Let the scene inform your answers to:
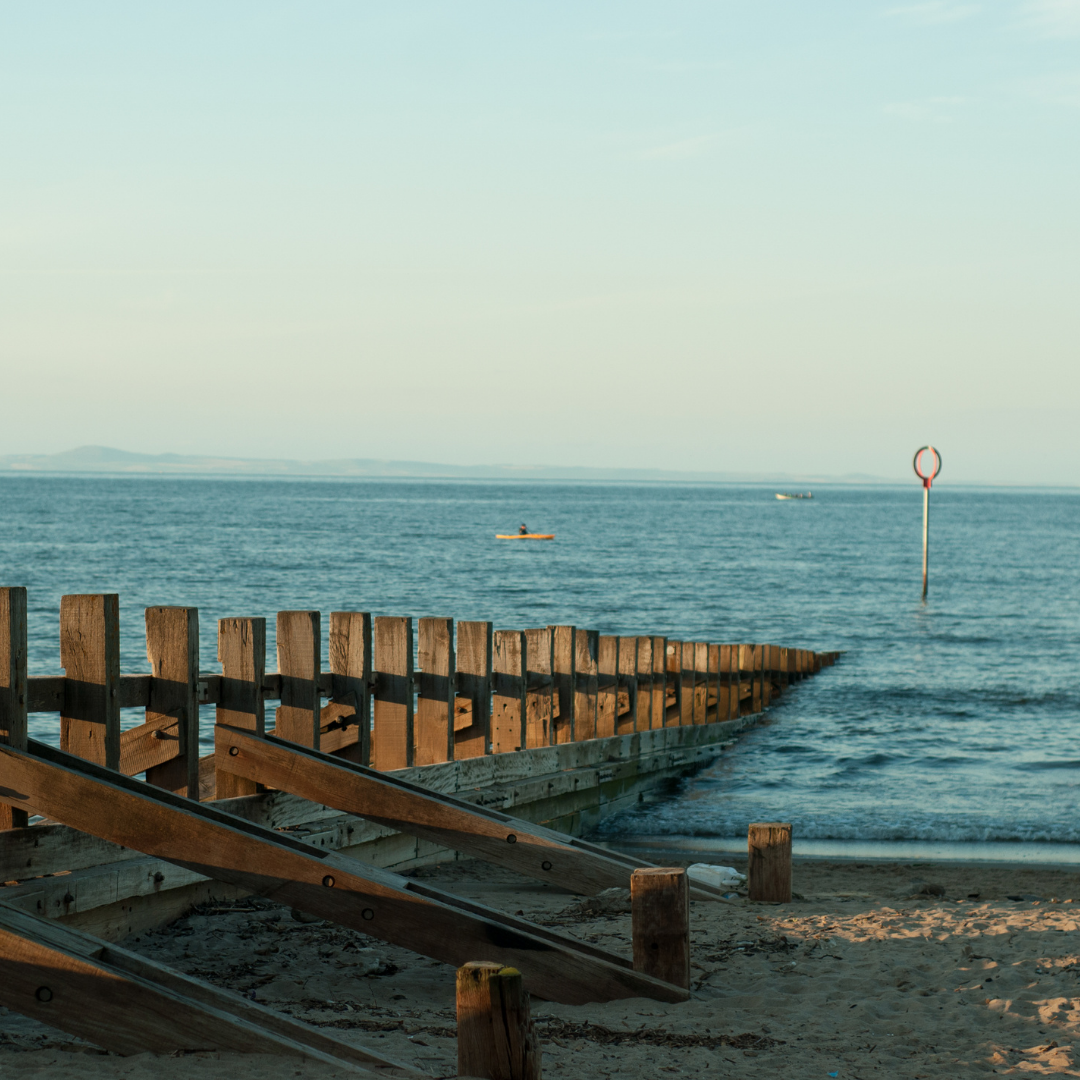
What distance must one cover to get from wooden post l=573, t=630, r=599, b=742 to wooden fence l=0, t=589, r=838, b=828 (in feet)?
0.04

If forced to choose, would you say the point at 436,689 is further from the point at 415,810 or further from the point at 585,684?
the point at 585,684

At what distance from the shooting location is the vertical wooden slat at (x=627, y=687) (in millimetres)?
10758

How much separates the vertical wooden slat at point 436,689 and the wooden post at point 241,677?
5.56ft

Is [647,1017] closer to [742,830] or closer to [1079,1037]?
[1079,1037]

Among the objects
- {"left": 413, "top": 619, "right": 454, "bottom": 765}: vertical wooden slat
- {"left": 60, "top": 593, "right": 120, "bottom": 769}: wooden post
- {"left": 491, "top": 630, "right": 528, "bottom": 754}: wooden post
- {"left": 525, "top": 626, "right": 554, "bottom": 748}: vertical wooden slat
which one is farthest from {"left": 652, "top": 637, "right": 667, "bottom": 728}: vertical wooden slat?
{"left": 60, "top": 593, "right": 120, "bottom": 769}: wooden post

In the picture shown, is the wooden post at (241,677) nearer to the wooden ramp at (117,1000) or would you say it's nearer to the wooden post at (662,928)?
the wooden post at (662,928)

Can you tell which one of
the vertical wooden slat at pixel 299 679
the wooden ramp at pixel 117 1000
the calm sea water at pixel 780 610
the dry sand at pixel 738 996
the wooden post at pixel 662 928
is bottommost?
the calm sea water at pixel 780 610

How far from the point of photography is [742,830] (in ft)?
34.1

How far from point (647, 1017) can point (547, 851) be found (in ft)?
3.42

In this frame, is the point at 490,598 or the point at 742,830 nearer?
the point at 742,830

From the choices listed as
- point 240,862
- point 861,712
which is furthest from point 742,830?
point 861,712

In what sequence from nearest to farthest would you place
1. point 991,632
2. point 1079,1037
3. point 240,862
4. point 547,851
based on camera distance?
point 240,862 → point 1079,1037 → point 547,851 → point 991,632

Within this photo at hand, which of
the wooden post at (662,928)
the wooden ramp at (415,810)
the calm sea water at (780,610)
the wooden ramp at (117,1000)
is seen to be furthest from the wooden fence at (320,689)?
the wooden post at (662,928)

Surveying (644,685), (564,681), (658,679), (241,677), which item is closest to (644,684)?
(644,685)
